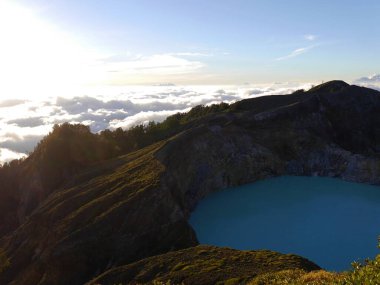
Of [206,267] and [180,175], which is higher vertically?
[180,175]

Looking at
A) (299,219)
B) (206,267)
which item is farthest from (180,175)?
(206,267)

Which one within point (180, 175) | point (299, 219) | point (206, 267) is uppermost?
point (180, 175)

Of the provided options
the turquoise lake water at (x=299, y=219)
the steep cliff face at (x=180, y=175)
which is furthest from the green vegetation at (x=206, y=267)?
the steep cliff face at (x=180, y=175)

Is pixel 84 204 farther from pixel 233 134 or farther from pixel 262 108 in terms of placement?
pixel 262 108

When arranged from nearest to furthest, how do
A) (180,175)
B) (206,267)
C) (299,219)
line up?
1. (206,267)
2. (299,219)
3. (180,175)

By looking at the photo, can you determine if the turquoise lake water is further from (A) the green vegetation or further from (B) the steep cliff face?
(A) the green vegetation

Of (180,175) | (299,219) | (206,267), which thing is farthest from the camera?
(180,175)

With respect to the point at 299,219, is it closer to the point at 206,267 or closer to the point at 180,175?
the point at 206,267

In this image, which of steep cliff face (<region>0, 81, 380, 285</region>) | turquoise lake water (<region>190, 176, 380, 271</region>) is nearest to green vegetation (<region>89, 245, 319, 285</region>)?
turquoise lake water (<region>190, 176, 380, 271</region>)
